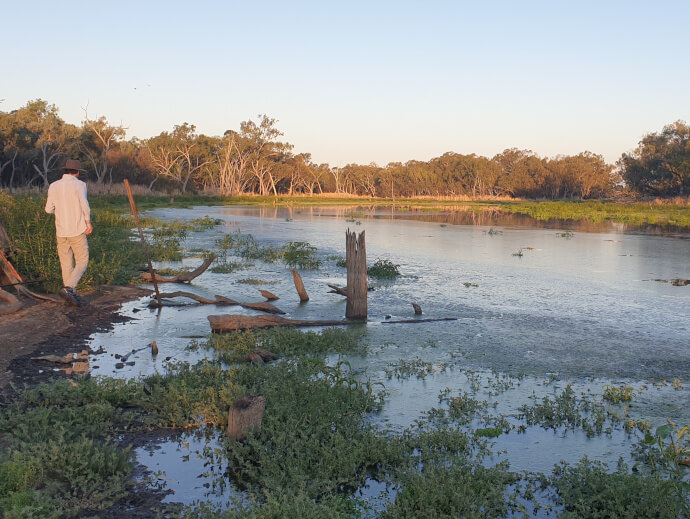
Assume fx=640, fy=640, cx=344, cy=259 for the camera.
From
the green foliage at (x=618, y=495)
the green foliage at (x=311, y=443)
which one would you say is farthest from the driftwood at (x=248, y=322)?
the green foliage at (x=618, y=495)

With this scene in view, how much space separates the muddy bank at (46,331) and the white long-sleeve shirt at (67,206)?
1.22 m

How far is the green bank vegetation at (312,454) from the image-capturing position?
13.3ft

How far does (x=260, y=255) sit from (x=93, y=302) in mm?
8309

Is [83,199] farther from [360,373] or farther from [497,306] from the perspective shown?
[497,306]

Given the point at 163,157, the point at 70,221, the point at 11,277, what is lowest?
the point at 11,277

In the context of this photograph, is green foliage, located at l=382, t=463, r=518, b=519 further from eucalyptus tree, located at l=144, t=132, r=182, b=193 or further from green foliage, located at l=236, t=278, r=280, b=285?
eucalyptus tree, located at l=144, t=132, r=182, b=193

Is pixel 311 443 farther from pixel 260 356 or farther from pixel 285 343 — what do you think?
pixel 285 343

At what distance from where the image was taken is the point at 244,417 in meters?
5.01

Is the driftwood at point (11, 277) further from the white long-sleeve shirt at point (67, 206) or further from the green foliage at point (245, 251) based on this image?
the green foliage at point (245, 251)

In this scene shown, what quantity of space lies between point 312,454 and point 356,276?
17.1ft

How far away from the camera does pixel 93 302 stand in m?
10.7

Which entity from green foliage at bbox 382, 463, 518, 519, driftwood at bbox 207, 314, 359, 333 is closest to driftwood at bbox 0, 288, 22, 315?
driftwood at bbox 207, 314, 359, 333

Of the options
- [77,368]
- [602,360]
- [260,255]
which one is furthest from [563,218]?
[77,368]

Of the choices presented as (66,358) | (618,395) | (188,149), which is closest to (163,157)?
(188,149)
